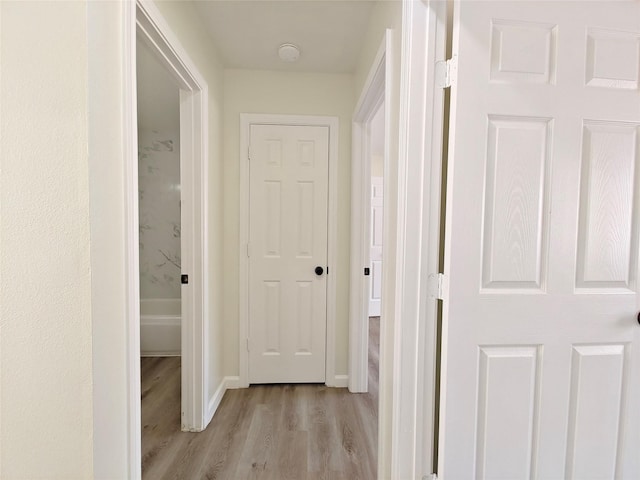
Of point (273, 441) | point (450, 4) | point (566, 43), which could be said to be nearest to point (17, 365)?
point (273, 441)

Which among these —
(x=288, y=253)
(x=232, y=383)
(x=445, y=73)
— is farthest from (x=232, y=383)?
(x=445, y=73)

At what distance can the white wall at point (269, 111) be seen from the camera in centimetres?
217

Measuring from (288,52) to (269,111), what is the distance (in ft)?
1.41

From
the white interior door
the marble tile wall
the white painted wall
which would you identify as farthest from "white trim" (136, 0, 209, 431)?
the white interior door

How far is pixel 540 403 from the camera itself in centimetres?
103

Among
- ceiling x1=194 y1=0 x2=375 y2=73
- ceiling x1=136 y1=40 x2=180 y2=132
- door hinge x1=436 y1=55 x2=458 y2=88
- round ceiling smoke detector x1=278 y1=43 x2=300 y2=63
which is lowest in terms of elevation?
door hinge x1=436 y1=55 x2=458 y2=88

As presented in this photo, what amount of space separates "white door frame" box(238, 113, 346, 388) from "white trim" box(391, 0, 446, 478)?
1.14m

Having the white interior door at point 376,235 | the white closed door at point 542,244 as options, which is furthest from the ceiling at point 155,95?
the white interior door at point 376,235

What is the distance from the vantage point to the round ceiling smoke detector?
1874mm

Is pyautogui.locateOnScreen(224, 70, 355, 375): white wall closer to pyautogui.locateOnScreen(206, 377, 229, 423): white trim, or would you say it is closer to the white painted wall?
pyautogui.locateOnScreen(206, 377, 229, 423): white trim

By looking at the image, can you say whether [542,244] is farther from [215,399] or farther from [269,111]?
[215,399]

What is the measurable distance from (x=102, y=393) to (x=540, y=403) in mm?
1545

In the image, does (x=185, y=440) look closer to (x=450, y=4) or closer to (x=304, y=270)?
(x=304, y=270)

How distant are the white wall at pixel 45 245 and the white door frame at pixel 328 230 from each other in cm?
135
